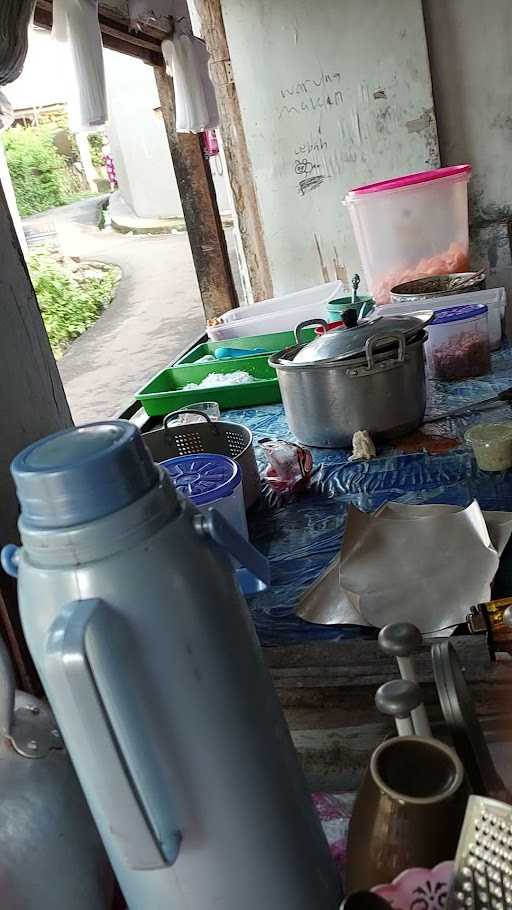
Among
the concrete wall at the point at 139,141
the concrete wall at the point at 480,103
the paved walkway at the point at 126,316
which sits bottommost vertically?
the paved walkway at the point at 126,316

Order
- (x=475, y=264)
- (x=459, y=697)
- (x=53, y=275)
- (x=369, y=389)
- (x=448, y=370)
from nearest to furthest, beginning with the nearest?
1. (x=459, y=697)
2. (x=369, y=389)
3. (x=448, y=370)
4. (x=475, y=264)
5. (x=53, y=275)

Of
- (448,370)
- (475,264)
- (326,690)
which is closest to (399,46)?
(475,264)

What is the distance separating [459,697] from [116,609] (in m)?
0.34

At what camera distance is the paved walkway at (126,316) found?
5.85 meters

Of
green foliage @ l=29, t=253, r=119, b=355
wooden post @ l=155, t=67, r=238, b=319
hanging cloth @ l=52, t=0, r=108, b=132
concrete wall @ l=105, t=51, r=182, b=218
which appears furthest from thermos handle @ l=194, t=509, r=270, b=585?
concrete wall @ l=105, t=51, r=182, b=218

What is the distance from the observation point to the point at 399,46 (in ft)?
10.9

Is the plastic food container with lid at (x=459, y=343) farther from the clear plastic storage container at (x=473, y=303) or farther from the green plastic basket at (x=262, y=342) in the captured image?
the green plastic basket at (x=262, y=342)

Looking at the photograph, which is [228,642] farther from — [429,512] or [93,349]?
[93,349]

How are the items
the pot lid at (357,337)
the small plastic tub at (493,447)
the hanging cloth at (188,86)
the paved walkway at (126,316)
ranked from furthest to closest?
the paved walkway at (126,316) → the hanging cloth at (188,86) → the pot lid at (357,337) → the small plastic tub at (493,447)

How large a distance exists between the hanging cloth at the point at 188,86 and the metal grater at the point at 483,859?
3153 millimetres

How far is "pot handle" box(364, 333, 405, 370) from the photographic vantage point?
1.62m

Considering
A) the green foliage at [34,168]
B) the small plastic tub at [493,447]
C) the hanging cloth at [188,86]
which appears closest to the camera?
the small plastic tub at [493,447]

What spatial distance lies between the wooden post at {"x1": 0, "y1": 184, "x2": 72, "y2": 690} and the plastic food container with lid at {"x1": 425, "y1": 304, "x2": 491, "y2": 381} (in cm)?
146

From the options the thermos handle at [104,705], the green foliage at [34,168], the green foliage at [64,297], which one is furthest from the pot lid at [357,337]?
the green foliage at [34,168]
